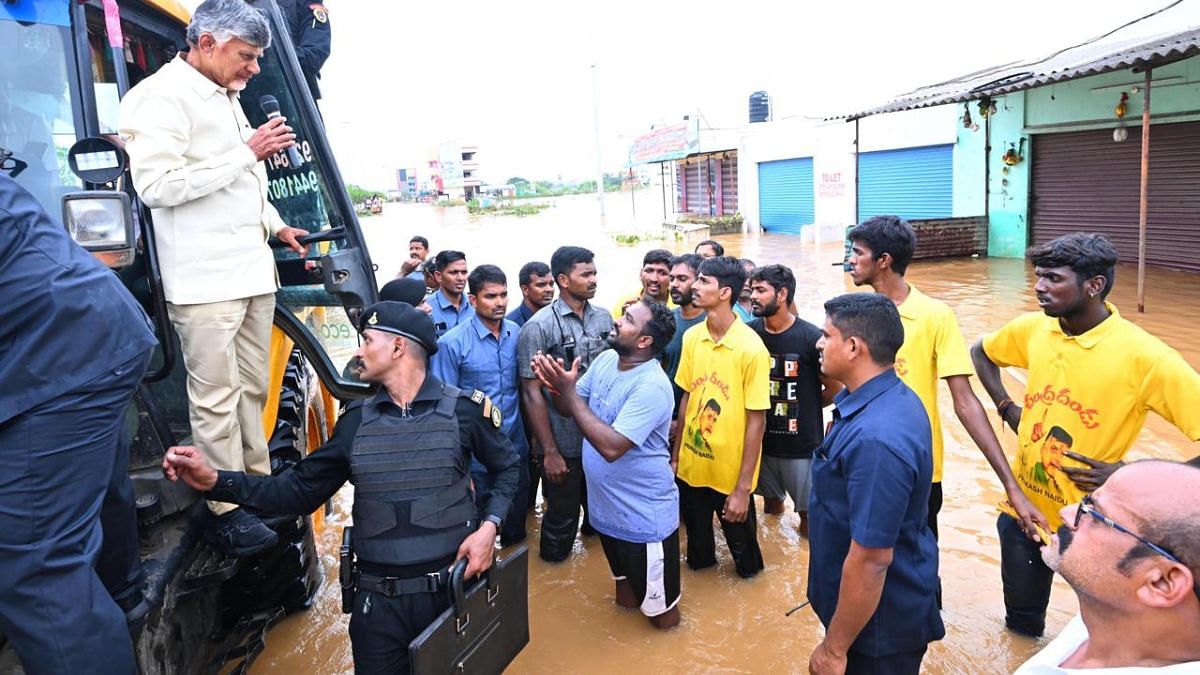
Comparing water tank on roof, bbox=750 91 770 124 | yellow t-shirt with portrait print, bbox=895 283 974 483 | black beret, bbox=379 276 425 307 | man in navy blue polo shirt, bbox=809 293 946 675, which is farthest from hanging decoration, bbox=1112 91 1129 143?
water tank on roof, bbox=750 91 770 124

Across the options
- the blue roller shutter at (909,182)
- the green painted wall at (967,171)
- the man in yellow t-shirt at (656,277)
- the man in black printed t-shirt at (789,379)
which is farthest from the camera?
the blue roller shutter at (909,182)

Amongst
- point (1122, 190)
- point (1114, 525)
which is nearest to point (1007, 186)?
point (1122, 190)

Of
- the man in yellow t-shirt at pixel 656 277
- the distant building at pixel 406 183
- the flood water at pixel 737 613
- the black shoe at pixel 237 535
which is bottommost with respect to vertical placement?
the flood water at pixel 737 613

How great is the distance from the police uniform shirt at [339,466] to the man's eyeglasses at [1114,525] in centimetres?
170

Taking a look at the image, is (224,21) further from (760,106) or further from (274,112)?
(760,106)

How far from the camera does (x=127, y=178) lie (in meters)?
2.63

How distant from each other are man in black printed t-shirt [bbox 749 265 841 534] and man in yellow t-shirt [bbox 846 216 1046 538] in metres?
0.57

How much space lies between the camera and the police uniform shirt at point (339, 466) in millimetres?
2457

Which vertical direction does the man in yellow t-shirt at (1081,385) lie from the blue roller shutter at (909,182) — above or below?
below

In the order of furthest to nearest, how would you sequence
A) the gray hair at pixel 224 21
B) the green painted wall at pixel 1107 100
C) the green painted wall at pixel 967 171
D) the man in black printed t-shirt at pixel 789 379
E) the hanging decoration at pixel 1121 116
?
the green painted wall at pixel 967 171
the hanging decoration at pixel 1121 116
the green painted wall at pixel 1107 100
the man in black printed t-shirt at pixel 789 379
the gray hair at pixel 224 21

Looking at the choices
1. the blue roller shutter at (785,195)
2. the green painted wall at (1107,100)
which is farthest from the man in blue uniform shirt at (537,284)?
the blue roller shutter at (785,195)

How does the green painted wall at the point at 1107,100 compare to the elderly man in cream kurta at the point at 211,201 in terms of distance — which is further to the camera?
the green painted wall at the point at 1107,100

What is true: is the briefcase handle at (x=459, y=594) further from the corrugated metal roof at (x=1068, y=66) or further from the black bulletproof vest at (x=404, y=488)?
the corrugated metal roof at (x=1068, y=66)

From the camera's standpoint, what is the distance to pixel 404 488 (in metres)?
2.39
